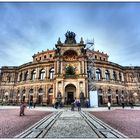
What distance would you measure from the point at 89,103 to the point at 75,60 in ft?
39.3

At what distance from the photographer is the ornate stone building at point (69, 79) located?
1348 inches

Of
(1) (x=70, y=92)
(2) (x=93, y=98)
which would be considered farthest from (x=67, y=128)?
(1) (x=70, y=92)

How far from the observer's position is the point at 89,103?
30.2 metres

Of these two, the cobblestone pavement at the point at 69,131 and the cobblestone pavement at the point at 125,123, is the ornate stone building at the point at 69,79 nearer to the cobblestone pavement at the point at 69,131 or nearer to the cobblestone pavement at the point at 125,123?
the cobblestone pavement at the point at 125,123

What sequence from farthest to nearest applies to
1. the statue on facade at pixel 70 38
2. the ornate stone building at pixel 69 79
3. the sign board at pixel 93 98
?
the statue on facade at pixel 70 38 < the ornate stone building at pixel 69 79 < the sign board at pixel 93 98

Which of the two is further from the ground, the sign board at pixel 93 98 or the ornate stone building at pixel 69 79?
the ornate stone building at pixel 69 79

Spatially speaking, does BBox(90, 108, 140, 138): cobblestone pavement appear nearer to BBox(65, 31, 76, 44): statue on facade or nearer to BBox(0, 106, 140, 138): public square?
BBox(0, 106, 140, 138): public square

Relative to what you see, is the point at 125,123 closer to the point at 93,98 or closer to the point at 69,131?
the point at 69,131

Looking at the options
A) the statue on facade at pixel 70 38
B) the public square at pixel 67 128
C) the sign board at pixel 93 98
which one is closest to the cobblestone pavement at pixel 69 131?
the public square at pixel 67 128

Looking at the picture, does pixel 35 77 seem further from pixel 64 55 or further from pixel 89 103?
pixel 89 103

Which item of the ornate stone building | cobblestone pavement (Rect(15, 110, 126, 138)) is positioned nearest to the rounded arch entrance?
the ornate stone building

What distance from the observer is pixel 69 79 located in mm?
34219

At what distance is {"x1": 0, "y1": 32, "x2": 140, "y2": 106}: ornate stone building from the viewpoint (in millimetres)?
34250

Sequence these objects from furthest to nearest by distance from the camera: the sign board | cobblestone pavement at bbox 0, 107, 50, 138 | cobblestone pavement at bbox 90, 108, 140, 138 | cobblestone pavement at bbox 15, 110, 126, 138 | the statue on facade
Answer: the statue on facade, the sign board, cobblestone pavement at bbox 90, 108, 140, 138, cobblestone pavement at bbox 0, 107, 50, 138, cobblestone pavement at bbox 15, 110, 126, 138
